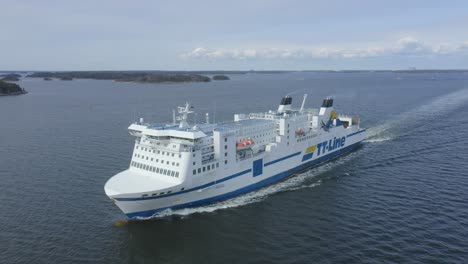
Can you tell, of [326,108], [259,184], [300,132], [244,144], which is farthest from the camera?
[326,108]

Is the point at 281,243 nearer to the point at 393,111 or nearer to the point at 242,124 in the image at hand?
the point at 242,124

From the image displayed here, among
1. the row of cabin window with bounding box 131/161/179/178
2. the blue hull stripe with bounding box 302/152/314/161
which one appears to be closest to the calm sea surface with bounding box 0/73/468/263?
the blue hull stripe with bounding box 302/152/314/161

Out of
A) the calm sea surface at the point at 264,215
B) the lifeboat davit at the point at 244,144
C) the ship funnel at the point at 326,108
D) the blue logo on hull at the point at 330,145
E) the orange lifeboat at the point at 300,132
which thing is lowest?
the calm sea surface at the point at 264,215

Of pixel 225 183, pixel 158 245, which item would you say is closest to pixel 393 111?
pixel 225 183

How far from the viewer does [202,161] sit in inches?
1151

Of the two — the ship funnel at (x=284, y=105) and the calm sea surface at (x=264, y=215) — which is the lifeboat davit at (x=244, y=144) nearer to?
the calm sea surface at (x=264, y=215)

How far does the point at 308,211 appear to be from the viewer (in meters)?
29.1

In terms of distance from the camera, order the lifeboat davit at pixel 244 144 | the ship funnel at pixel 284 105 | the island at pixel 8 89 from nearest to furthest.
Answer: the lifeboat davit at pixel 244 144
the ship funnel at pixel 284 105
the island at pixel 8 89

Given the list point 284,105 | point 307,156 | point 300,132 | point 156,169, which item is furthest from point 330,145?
point 156,169

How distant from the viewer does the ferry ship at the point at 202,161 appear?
26.9 m

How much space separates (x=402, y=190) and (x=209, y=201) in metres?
19.2

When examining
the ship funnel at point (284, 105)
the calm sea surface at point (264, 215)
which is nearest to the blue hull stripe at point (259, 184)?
the calm sea surface at point (264, 215)

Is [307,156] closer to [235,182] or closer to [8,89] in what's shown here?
[235,182]

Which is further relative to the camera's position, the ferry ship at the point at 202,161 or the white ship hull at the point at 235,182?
the ferry ship at the point at 202,161
